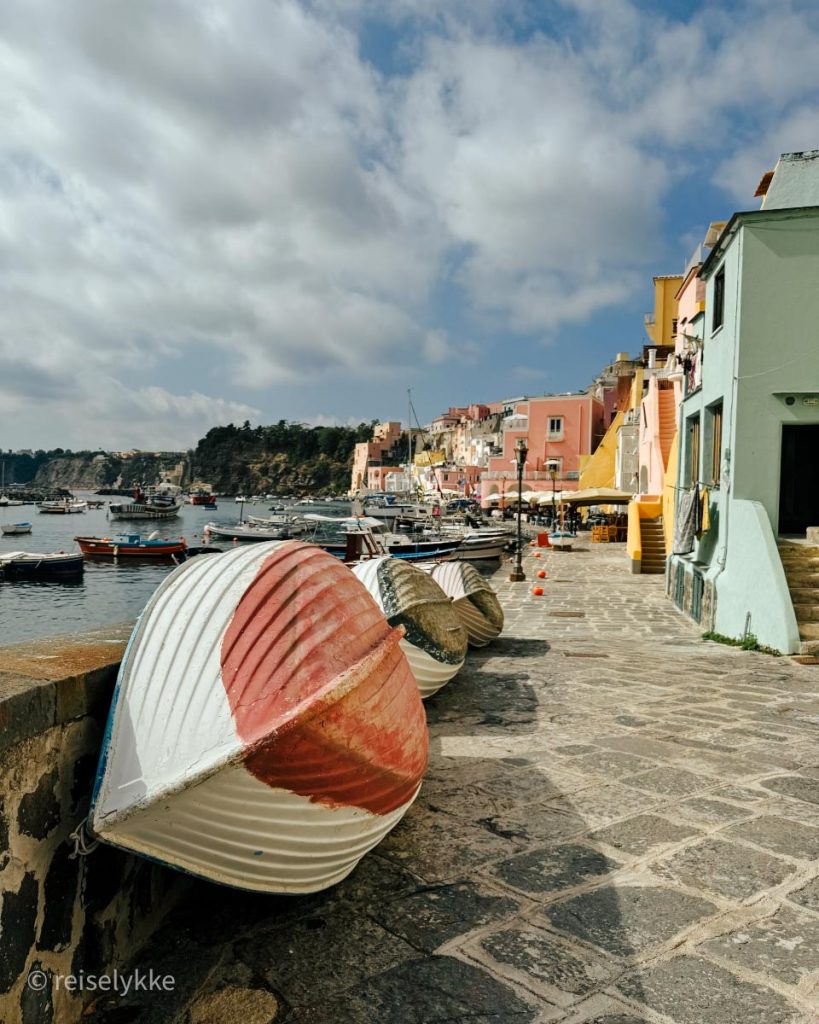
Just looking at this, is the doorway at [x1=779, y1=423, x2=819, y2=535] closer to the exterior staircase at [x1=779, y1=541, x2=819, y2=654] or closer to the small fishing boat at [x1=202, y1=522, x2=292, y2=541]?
the exterior staircase at [x1=779, y1=541, x2=819, y2=654]

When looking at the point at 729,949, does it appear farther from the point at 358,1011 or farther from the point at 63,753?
the point at 63,753

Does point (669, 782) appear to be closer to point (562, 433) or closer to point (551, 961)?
point (551, 961)

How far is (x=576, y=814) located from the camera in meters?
4.02

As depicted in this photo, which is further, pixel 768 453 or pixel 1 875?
pixel 768 453

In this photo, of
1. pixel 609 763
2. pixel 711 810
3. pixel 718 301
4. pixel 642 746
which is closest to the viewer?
pixel 711 810

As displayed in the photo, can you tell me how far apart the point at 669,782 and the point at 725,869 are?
44.6 inches

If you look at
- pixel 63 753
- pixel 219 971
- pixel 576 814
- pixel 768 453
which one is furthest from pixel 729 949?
pixel 768 453

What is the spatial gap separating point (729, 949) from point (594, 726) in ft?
9.98

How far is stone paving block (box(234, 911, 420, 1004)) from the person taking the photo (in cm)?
259

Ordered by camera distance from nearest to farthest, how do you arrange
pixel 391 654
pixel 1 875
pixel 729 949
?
pixel 1 875 < pixel 729 949 < pixel 391 654

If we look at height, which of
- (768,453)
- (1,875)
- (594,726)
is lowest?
(594,726)

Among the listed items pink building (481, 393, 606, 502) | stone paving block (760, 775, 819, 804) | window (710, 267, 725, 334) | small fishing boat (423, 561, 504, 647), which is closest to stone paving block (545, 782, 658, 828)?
stone paving block (760, 775, 819, 804)

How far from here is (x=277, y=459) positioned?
176375 millimetres

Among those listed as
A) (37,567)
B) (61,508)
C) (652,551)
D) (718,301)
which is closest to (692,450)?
(718,301)
